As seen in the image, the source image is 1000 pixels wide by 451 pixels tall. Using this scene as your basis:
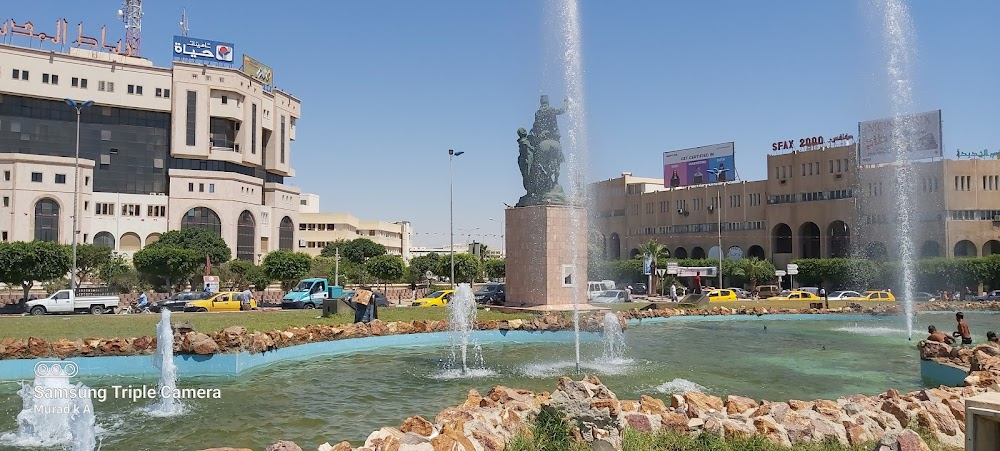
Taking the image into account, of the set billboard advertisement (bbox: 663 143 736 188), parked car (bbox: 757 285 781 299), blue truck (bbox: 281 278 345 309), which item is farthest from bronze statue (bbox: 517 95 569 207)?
billboard advertisement (bbox: 663 143 736 188)

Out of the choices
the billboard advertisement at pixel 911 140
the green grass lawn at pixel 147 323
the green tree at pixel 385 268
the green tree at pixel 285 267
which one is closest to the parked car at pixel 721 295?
the green grass lawn at pixel 147 323

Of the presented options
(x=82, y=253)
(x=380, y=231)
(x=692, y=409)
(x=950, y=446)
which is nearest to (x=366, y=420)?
(x=692, y=409)

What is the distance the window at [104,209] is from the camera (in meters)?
72.2

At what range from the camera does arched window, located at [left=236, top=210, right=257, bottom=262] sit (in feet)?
258

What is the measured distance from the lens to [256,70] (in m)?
85.8

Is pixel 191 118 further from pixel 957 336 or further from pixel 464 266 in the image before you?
pixel 957 336

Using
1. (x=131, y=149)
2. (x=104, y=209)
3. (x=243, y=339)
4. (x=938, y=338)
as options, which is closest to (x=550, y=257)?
(x=938, y=338)

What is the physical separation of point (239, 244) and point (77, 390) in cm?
7375

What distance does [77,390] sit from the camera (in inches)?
356

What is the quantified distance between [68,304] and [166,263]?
15.8m

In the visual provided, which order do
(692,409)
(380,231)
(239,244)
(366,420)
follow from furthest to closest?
(380,231) < (239,244) < (366,420) < (692,409)

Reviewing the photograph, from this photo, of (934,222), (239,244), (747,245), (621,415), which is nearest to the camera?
(621,415)

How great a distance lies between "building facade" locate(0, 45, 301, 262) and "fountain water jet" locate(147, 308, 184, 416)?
213 feet

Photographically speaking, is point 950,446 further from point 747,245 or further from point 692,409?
point 747,245
